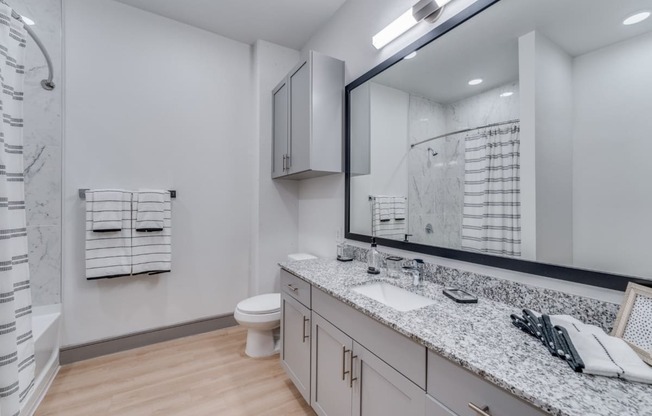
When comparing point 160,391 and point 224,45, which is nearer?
point 160,391

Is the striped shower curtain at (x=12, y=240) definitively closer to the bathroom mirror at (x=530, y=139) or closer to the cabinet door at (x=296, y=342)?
the cabinet door at (x=296, y=342)

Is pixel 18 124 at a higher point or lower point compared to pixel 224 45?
lower

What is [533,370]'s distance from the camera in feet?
2.20

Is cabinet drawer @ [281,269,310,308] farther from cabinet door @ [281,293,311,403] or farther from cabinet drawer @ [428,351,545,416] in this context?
cabinet drawer @ [428,351,545,416]

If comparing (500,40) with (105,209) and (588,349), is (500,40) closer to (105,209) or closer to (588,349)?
(588,349)

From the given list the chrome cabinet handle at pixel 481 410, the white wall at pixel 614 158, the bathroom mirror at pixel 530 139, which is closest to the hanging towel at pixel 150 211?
the bathroom mirror at pixel 530 139

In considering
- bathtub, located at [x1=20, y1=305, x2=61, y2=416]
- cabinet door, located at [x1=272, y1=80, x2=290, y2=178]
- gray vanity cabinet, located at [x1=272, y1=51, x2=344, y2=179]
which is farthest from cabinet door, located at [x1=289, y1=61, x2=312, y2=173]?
bathtub, located at [x1=20, y1=305, x2=61, y2=416]

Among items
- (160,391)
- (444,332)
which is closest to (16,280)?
(160,391)

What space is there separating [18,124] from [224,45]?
2041mm

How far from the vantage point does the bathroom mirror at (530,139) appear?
2.77 feet

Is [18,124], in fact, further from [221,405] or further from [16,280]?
[221,405]

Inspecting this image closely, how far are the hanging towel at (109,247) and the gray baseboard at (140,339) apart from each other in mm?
574

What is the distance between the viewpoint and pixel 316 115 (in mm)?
2021

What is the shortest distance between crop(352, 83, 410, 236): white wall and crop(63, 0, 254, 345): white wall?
A: 4.48ft
